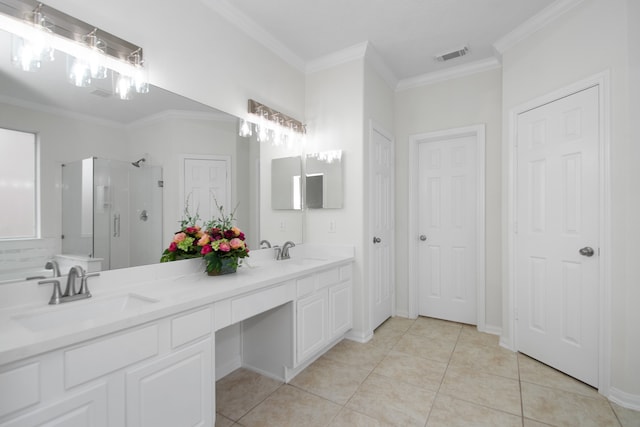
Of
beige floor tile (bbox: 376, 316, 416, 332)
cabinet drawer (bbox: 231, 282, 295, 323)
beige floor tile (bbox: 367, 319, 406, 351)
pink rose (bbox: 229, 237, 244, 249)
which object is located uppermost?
pink rose (bbox: 229, 237, 244, 249)

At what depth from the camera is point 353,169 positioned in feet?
9.73

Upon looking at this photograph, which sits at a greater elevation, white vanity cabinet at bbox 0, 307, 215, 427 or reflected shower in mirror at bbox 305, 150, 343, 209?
reflected shower in mirror at bbox 305, 150, 343, 209

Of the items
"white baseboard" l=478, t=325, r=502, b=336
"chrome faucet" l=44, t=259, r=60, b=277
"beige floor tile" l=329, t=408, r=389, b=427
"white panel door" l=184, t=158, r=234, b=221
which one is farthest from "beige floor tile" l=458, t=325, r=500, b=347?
"chrome faucet" l=44, t=259, r=60, b=277

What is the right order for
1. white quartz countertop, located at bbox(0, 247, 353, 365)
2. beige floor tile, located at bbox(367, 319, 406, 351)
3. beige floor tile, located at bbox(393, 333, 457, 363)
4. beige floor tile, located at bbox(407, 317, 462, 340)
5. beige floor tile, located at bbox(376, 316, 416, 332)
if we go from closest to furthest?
white quartz countertop, located at bbox(0, 247, 353, 365) → beige floor tile, located at bbox(393, 333, 457, 363) → beige floor tile, located at bbox(367, 319, 406, 351) → beige floor tile, located at bbox(407, 317, 462, 340) → beige floor tile, located at bbox(376, 316, 416, 332)

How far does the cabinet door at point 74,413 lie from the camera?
38.5 inches

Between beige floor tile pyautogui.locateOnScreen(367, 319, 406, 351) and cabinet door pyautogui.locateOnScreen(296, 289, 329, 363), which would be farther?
beige floor tile pyautogui.locateOnScreen(367, 319, 406, 351)

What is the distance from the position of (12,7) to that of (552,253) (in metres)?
3.57

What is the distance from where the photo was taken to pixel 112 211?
1.73m

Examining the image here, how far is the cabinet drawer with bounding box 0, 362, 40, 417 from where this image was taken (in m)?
0.92

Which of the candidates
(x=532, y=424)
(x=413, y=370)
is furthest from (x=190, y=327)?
(x=532, y=424)

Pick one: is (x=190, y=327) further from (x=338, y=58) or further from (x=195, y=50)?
(x=338, y=58)

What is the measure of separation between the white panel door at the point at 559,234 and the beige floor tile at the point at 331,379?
58.4 inches

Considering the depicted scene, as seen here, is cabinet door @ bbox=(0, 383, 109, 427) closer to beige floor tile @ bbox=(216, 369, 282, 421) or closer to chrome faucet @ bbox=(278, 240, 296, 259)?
beige floor tile @ bbox=(216, 369, 282, 421)

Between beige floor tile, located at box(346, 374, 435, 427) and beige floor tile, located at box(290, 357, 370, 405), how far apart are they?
7cm
